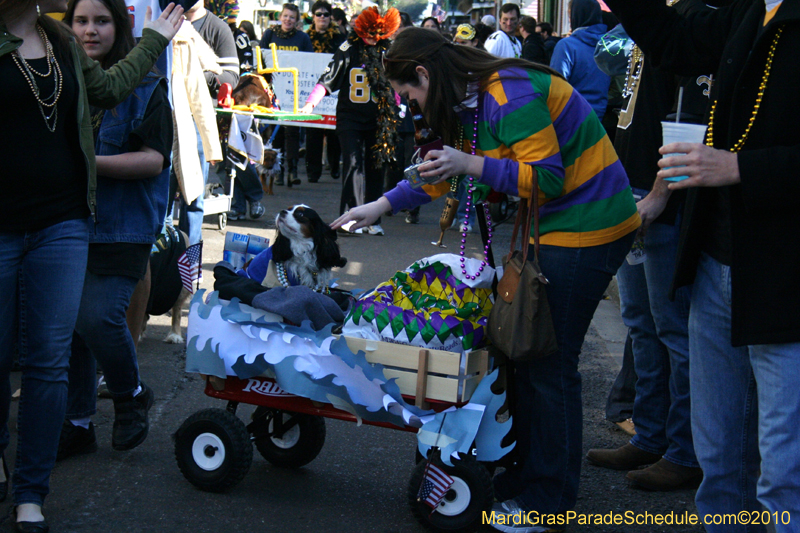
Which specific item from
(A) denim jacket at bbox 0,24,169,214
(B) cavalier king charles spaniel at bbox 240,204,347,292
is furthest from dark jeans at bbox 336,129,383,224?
(A) denim jacket at bbox 0,24,169,214

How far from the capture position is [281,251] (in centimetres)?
389

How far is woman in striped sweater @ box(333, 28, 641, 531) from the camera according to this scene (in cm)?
249

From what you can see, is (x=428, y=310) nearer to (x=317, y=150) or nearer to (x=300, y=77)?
(x=300, y=77)

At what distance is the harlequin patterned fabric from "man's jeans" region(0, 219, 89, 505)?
0.95m

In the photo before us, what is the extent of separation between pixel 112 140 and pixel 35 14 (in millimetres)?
618

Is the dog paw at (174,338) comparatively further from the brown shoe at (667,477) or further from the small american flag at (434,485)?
the brown shoe at (667,477)

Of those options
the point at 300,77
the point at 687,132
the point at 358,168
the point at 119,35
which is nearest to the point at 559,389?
the point at 687,132

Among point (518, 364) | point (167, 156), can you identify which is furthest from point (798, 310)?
point (167, 156)

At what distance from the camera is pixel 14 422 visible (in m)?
3.74

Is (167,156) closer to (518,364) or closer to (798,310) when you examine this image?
(518,364)

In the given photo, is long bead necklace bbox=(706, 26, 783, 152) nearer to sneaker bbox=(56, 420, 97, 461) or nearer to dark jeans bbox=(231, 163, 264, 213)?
sneaker bbox=(56, 420, 97, 461)

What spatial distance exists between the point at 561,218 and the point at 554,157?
239 millimetres

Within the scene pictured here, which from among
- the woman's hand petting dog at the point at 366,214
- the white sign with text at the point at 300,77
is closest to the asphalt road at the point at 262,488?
the woman's hand petting dog at the point at 366,214

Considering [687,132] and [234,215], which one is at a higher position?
[687,132]
